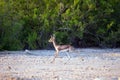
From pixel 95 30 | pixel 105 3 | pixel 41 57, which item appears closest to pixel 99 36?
pixel 95 30

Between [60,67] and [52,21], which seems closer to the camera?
[60,67]

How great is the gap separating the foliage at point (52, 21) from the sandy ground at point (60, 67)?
2.84 m

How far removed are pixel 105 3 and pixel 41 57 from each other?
6.00 m

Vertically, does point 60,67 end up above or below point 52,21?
above

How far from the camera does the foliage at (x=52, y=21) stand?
21172mm

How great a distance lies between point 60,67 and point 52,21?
7382 millimetres

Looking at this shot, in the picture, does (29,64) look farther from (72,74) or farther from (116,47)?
(116,47)

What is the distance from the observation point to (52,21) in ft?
71.6

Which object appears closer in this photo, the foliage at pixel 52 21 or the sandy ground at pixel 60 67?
the sandy ground at pixel 60 67

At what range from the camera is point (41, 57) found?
57.7 feet

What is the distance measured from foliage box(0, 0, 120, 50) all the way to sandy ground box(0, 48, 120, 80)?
284cm

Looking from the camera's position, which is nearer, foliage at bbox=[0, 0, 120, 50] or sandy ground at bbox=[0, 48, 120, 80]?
sandy ground at bbox=[0, 48, 120, 80]

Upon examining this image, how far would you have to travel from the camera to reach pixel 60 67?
14633mm

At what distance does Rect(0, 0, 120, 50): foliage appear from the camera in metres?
21.2
